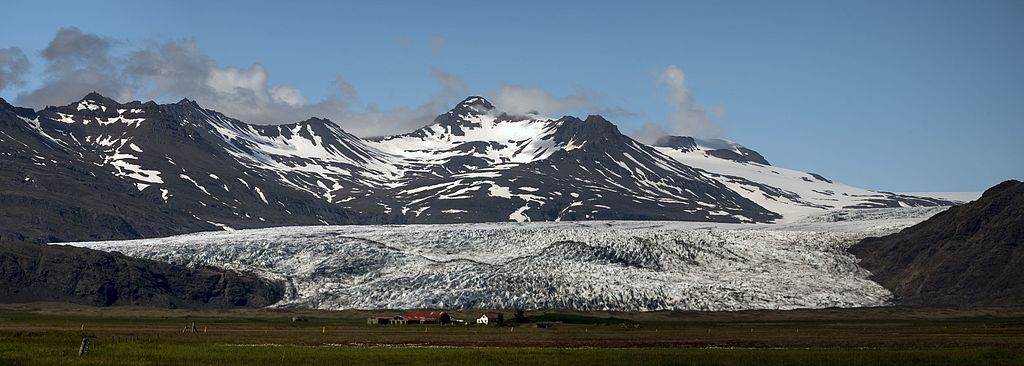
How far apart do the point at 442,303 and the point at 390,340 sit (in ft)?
257

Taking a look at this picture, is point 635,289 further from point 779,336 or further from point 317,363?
point 317,363

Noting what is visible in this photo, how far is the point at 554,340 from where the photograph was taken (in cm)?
11050

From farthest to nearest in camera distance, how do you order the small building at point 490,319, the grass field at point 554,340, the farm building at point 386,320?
1. the farm building at point 386,320
2. the small building at point 490,319
3. the grass field at point 554,340

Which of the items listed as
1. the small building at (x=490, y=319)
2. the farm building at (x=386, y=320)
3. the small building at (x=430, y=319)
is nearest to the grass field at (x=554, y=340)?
the farm building at (x=386, y=320)

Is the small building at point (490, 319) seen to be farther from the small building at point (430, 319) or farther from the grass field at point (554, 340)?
the grass field at point (554, 340)

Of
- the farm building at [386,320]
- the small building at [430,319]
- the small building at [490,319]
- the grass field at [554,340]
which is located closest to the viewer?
the grass field at [554,340]

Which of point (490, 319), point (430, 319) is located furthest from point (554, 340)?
point (490, 319)

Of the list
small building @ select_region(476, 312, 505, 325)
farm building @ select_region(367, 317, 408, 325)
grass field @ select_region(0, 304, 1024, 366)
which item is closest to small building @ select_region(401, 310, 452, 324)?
farm building @ select_region(367, 317, 408, 325)

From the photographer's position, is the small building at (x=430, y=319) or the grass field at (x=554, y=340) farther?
the small building at (x=430, y=319)

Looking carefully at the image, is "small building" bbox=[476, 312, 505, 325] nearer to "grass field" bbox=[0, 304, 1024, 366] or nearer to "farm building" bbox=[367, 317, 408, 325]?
"grass field" bbox=[0, 304, 1024, 366]

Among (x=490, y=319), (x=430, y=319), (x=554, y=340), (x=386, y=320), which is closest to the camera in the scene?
(x=554, y=340)

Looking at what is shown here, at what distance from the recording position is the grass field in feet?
273

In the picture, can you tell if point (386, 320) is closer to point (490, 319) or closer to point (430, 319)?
point (430, 319)

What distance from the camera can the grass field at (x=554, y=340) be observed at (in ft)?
273
